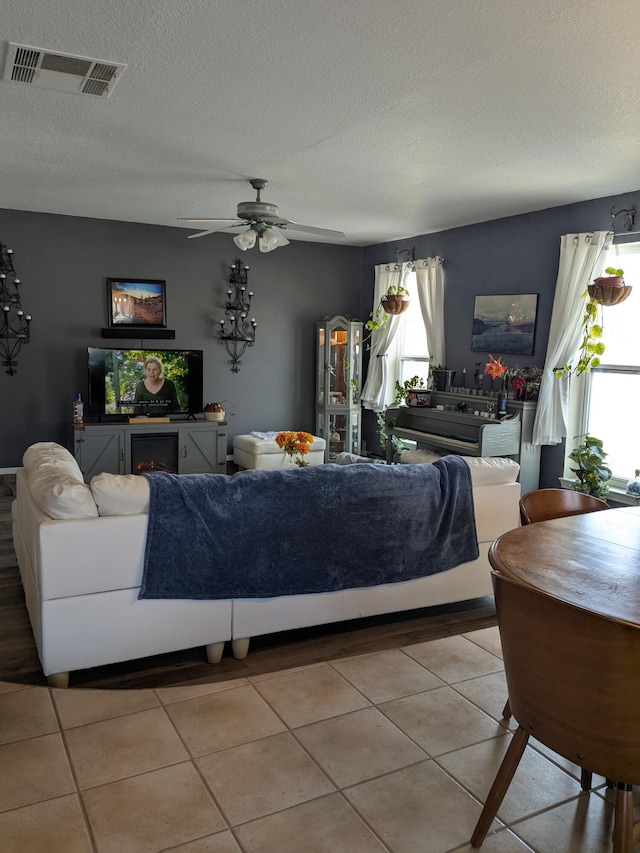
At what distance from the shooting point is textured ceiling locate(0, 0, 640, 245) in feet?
8.16

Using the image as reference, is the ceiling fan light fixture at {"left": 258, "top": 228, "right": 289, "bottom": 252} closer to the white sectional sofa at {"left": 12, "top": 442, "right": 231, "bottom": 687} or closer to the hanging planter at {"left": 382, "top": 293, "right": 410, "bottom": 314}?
the hanging planter at {"left": 382, "top": 293, "right": 410, "bottom": 314}

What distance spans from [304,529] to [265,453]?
4062mm

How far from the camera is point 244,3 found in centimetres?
237

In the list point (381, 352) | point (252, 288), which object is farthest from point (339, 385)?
point (252, 288)

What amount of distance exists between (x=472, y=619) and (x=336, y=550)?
981mm

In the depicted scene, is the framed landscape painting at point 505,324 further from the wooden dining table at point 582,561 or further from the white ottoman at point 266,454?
the wooden dining table at point 582,561

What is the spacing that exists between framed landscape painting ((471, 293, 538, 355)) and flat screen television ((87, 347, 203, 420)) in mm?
3017

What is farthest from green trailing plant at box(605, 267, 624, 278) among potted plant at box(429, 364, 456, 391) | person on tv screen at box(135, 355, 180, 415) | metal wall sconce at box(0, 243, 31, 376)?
metal wall sconce at box(0, 243, 31, 376)

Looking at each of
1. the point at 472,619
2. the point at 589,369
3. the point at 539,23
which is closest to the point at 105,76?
the point at 539,23

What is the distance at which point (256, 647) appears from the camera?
330cm

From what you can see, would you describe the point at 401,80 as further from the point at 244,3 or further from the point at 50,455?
the point at 50,455

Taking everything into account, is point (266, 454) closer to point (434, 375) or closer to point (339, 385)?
point (339, 385)

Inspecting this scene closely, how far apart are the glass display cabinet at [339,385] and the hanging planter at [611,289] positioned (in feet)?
11.8

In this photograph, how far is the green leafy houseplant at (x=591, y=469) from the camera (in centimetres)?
507
